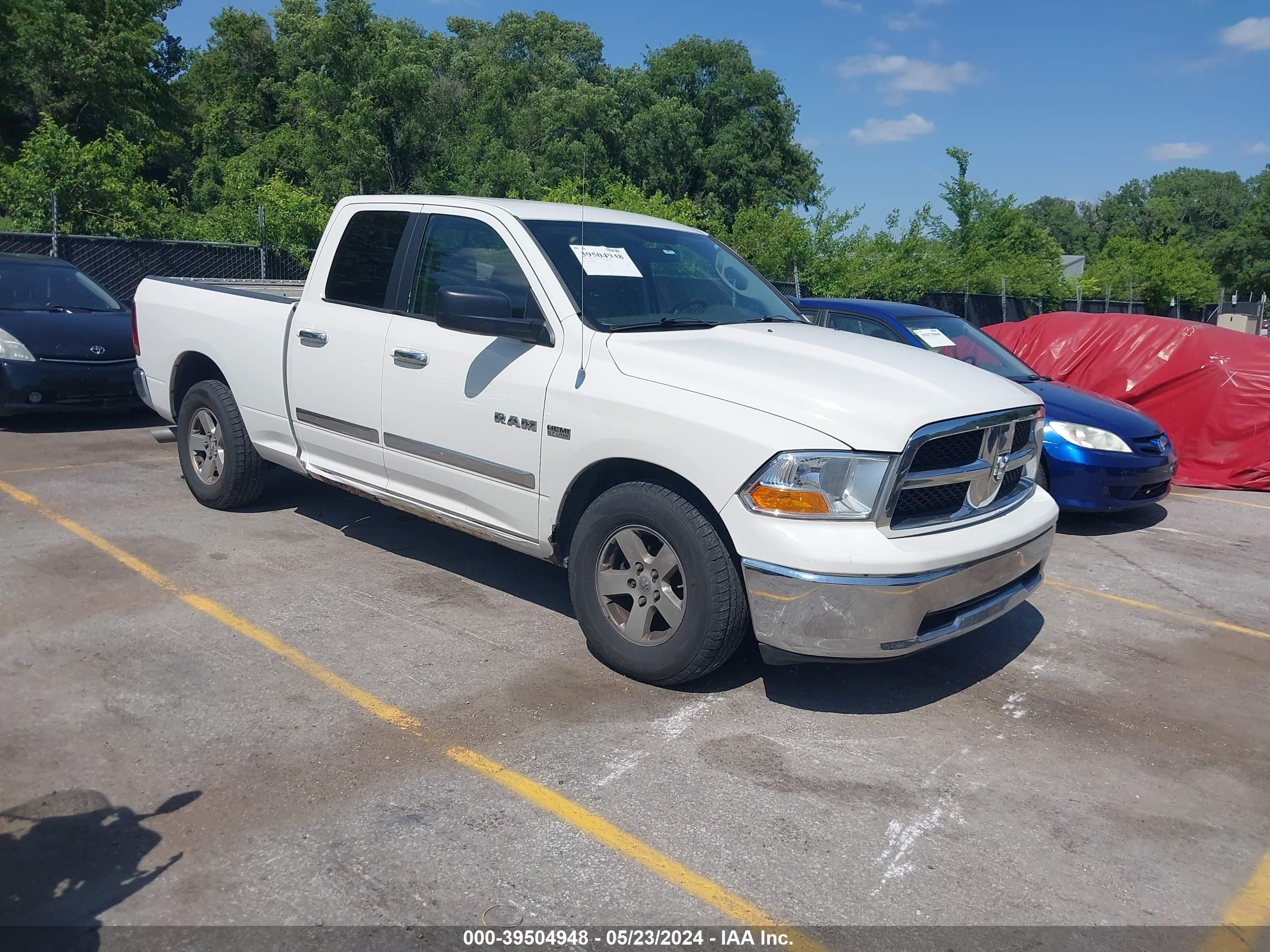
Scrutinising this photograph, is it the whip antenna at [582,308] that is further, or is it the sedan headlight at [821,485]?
the whip antenna at [582,308]

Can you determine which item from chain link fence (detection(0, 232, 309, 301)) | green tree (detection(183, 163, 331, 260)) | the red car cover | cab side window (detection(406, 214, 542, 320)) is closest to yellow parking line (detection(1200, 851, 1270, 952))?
cab side window (detection(406, 214, 542, 320))

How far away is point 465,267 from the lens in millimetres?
5020

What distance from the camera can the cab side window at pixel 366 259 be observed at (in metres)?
5.37

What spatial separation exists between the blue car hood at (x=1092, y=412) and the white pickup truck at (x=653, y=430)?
3191mm

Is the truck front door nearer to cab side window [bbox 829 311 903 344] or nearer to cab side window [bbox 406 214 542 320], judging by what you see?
cab side window [bbox 406 214 542 320]

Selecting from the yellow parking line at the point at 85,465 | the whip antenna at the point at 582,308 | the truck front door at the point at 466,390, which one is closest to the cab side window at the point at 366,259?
the truck front door at the point at 466,390

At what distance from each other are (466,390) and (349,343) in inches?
38.9

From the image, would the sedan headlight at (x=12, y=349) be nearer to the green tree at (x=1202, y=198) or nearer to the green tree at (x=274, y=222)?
the green tree at (x=274, y=222)

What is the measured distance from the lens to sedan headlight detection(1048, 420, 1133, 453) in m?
7.57


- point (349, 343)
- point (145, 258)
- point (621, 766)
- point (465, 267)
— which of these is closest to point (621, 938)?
point (621, 766)

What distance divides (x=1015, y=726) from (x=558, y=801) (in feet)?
6.48

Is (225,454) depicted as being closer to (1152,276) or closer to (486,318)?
(486,318)

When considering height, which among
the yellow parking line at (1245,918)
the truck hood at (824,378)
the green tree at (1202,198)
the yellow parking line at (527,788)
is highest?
the green tree at (1202,198)

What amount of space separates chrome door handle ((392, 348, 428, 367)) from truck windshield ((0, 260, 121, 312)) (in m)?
6.22
